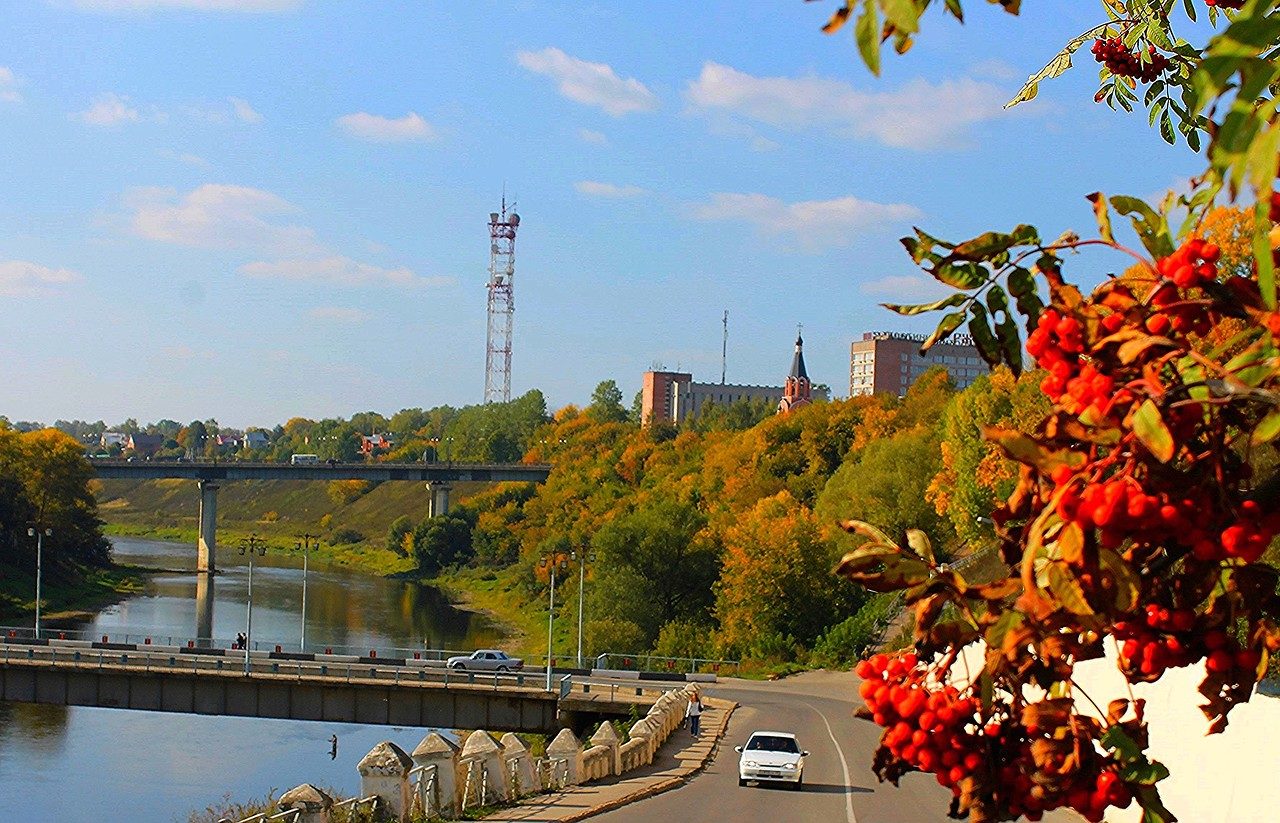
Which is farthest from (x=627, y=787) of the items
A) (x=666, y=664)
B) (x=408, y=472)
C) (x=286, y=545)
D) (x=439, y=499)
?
(x=286, y=545)

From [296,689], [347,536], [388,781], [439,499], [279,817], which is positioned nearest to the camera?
[279,817]

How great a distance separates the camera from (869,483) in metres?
67.9

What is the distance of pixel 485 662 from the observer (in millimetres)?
54031

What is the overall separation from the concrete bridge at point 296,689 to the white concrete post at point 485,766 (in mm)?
22709

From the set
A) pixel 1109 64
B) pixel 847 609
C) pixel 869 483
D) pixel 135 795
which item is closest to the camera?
pixel 1109 64

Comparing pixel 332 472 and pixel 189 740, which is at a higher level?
pixel 332 472

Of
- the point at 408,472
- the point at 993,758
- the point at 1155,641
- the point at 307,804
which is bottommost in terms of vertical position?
the point at 307,804

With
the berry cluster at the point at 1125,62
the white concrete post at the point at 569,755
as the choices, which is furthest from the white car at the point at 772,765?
the berry cluster at the point at 1125,62

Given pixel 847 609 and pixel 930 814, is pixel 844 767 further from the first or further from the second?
pixel 847 609

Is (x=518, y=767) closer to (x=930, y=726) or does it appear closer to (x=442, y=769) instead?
(x=442, y=769)

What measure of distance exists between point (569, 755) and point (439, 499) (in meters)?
107

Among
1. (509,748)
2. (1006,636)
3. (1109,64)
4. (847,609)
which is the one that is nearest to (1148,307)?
(1006,636)

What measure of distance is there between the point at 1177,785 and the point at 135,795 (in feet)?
96.7

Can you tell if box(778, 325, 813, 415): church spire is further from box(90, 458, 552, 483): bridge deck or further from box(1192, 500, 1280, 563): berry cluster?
box(1192, 500, 1280, 563): berry cluster
